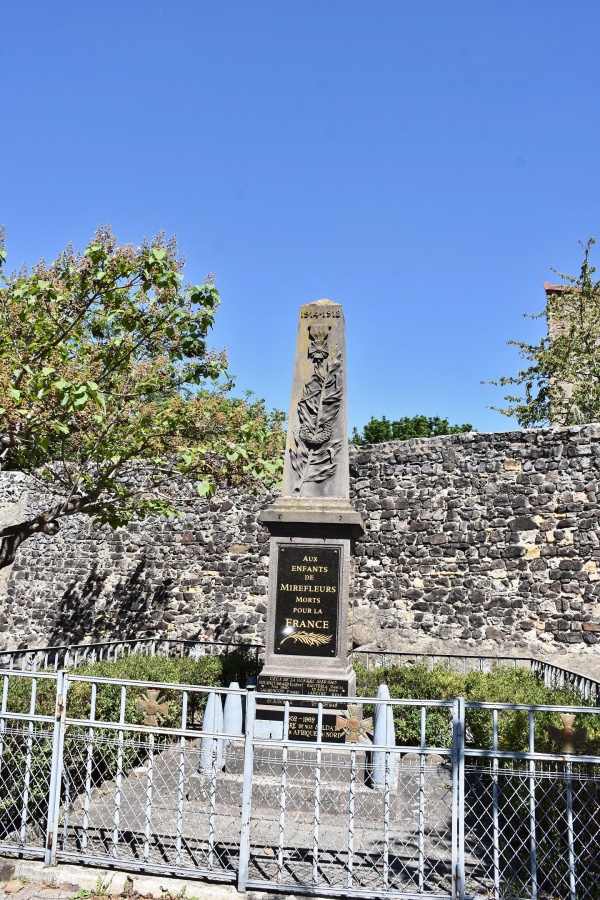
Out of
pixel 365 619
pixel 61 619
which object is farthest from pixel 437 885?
pixel 61 619

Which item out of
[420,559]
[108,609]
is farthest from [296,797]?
[108,609]

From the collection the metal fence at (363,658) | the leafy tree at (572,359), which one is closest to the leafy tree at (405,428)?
the leafy tree at (572,359)

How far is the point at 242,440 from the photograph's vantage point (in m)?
9.31

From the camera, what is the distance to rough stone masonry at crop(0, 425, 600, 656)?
38.8 ft

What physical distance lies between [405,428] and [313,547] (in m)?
25.9

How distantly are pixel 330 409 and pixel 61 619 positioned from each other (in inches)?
479

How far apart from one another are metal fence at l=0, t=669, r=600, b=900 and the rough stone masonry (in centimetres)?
594

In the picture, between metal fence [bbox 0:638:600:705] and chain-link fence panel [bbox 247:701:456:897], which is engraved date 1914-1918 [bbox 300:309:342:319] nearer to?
chain-link fence panel [bbox 247:701:456:897]

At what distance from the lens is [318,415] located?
7367mm

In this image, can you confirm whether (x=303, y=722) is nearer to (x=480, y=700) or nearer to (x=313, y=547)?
(x=313, y=547)

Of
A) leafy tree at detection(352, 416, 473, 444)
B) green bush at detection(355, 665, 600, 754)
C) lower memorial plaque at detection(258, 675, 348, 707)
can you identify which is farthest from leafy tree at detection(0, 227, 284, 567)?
leafy tree at detection(352, 416, 473, 444)

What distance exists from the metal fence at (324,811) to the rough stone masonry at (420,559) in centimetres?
594

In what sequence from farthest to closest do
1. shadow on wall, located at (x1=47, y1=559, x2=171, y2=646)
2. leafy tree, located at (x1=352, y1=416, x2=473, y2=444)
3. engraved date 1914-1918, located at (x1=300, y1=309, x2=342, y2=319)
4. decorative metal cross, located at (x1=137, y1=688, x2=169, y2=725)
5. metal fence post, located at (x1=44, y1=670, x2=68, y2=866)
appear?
leafy tree, located at (x1=352, y1=416, x2=473, y2=444) < shadow on wall, located at (x1=47, y1=559, x2=171, y2=646) < engraved date 1914-1918, located at (x1=300, y1=309, x2=342, y2=319) < decorative metal cross, located at (x1=137, y1=688, x2=169, y2=725) < metal fence post, located at (x1=44, y1=670, x2=68, y2=866)

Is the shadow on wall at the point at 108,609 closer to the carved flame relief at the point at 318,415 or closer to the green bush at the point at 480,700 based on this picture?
the green bush at the point at 480,700
